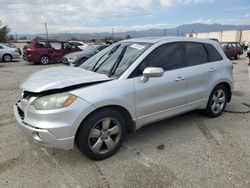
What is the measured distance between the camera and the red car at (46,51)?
50.7 feet

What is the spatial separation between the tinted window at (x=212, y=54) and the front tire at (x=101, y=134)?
233 cm

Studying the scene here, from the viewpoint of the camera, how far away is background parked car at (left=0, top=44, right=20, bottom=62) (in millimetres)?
16991

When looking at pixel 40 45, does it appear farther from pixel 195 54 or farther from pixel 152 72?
pixel 152 72

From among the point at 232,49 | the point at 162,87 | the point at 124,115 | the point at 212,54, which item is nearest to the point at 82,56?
the point at 212,54

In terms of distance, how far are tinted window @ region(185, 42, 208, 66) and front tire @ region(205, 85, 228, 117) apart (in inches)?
27.2

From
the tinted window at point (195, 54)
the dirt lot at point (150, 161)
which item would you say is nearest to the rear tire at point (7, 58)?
the dirt lot at point (150, 161)

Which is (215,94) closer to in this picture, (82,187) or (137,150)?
(137,150)

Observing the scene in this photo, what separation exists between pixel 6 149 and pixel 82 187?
5.23 ft

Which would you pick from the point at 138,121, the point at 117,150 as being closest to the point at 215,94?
the point at 138,121

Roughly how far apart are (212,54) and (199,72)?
660 mm

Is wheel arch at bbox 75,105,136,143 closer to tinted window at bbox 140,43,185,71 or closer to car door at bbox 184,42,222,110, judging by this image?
tinted window at bbox 140,43,185,71

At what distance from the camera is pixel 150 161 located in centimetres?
322

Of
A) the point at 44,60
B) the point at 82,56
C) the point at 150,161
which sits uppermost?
the point at 82,56

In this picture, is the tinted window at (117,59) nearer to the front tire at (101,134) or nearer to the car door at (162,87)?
the car door at (162,87)
